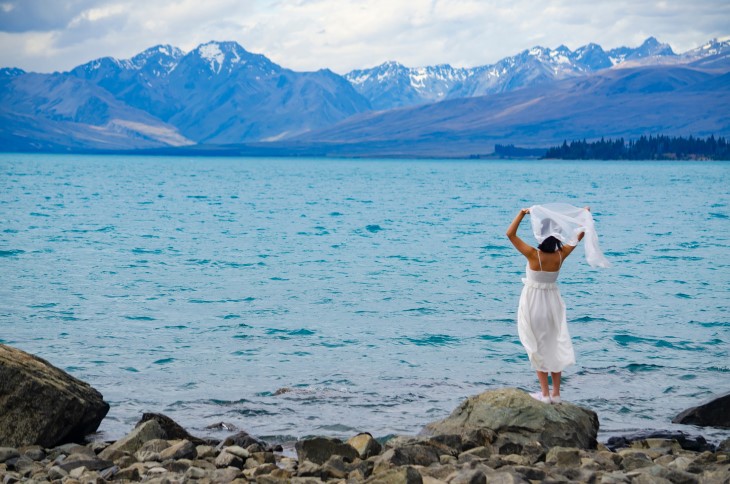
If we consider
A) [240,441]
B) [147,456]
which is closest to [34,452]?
[147,456]

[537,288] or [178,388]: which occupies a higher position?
[537,288]

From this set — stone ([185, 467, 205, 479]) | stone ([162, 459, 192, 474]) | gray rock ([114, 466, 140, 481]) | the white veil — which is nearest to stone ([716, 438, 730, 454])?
the white veil

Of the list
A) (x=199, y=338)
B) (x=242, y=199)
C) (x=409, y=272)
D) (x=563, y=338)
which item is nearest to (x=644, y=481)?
(x=563, y=338)

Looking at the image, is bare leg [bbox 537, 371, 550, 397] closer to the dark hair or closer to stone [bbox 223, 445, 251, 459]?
the dark hair

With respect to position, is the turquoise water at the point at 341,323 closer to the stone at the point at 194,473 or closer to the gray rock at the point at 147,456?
the gray rock at the point at 147,456

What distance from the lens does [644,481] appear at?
29.1 ft

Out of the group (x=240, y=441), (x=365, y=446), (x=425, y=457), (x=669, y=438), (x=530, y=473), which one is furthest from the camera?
(x=669, y=438)

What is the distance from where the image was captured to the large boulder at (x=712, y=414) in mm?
13594

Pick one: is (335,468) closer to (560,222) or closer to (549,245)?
(549,245)

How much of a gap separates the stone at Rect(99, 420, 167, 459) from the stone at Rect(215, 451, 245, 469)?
4.15 feet

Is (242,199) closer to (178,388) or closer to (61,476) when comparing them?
(178,388)

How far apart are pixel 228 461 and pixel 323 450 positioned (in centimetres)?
106

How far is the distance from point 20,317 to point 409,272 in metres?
15.3

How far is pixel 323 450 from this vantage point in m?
10.5
